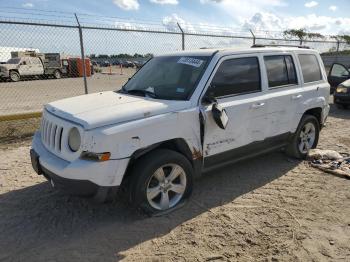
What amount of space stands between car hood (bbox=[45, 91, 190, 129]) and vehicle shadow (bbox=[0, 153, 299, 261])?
45.2 inches

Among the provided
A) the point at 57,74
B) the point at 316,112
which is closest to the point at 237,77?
the point at 316,112

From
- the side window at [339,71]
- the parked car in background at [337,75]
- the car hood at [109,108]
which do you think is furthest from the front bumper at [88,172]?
the side window at [339,71]

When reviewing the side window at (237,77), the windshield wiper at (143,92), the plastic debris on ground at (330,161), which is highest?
the side window at (237,77)

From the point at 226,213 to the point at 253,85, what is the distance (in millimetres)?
1798

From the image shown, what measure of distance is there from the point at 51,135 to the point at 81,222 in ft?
3.36

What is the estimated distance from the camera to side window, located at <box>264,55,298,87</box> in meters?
4.96

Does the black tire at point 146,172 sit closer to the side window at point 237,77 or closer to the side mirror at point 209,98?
the side mirror at point 209,98

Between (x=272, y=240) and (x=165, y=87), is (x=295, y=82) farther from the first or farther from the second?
(x=272, y=240)

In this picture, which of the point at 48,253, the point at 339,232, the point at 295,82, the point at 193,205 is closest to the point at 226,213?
the point at 193,205

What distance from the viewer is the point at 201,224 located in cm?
378

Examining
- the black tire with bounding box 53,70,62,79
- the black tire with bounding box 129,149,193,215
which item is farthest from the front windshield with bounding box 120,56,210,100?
the black tire with bounding box 53,70,62,79

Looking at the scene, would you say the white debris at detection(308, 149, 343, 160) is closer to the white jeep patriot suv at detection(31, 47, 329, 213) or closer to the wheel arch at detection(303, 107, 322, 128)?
the wheel arch at detection(303, 107, 322, 128)

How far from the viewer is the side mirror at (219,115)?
13.4ft

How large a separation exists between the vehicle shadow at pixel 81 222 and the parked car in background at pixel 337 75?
316 inches
